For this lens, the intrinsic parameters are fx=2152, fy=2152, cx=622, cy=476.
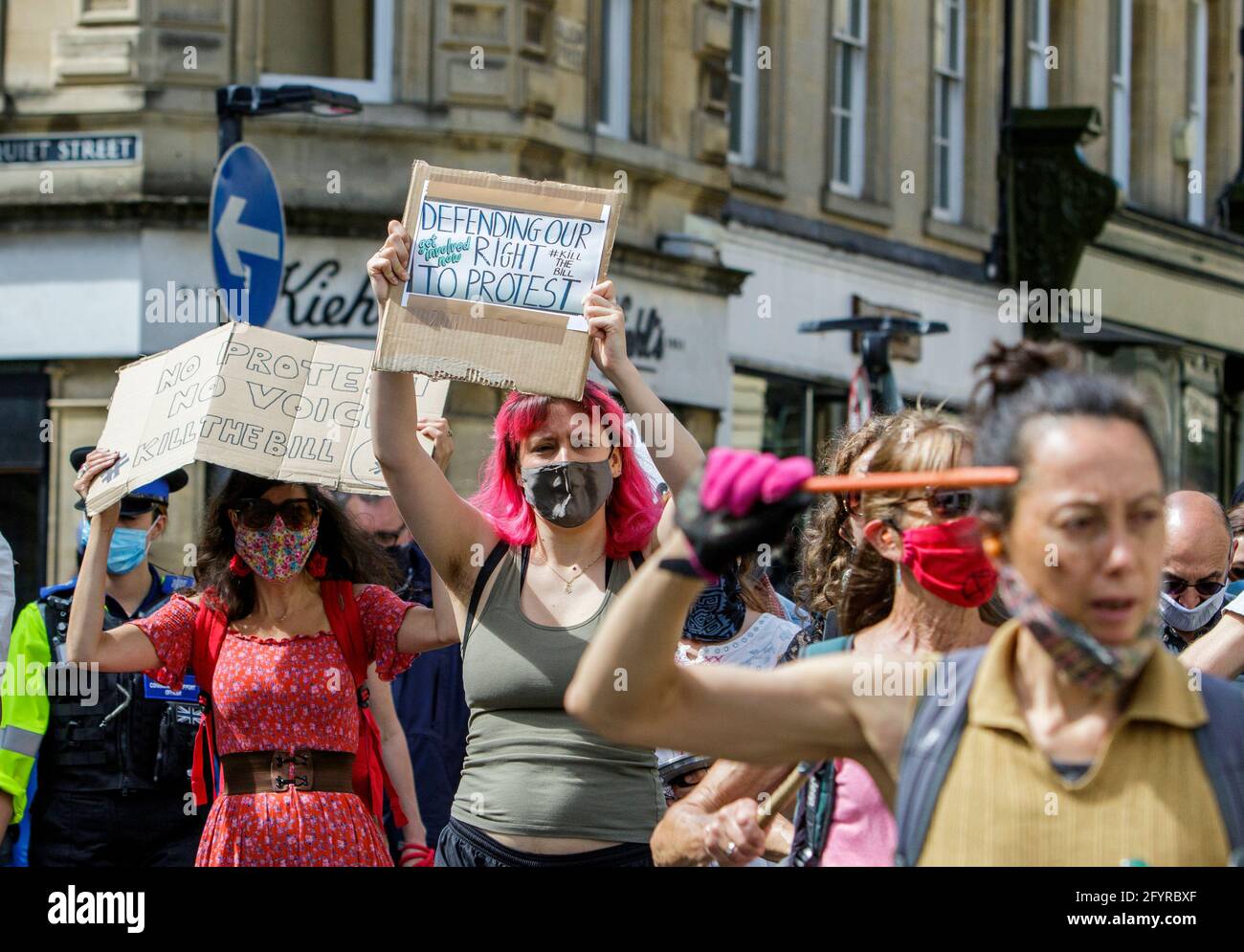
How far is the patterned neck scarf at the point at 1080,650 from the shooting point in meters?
2.81

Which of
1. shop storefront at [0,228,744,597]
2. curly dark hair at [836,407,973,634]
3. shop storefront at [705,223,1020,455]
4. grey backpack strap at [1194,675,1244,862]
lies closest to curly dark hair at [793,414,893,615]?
curly dark hair at [836,407,973,634]

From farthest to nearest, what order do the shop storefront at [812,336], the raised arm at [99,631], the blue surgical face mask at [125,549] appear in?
1. the shop storefront at [812,336]
2. the blue surgical face mask at [125,549]
3. the raised arm at [99,631]

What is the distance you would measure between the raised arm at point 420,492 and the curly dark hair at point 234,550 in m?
0.99

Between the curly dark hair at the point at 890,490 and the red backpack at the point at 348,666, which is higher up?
the curly dark hair at the point at 890,490

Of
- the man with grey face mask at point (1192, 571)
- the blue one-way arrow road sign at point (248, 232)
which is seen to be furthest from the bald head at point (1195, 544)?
the blue one-way arrow road sign at point (248, 232)

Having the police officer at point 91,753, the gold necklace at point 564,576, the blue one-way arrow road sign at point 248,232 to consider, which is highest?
the blue one-way arrow road sign at point 248,232

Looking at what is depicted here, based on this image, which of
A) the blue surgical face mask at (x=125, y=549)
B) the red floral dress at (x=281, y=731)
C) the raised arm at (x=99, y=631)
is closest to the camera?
the red floral dress at (x=281, y=731)

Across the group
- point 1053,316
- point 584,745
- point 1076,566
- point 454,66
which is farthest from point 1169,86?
point 1076,566

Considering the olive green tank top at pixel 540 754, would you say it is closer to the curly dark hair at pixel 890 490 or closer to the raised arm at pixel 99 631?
the curly dark hair at pixel 890 490

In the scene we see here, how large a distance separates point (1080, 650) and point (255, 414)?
3.41m

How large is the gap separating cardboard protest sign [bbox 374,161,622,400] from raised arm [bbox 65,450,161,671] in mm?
1199

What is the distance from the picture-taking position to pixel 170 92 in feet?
49.3

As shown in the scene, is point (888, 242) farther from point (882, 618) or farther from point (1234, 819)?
point (1234, 819)

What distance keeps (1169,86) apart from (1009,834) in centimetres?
2476
